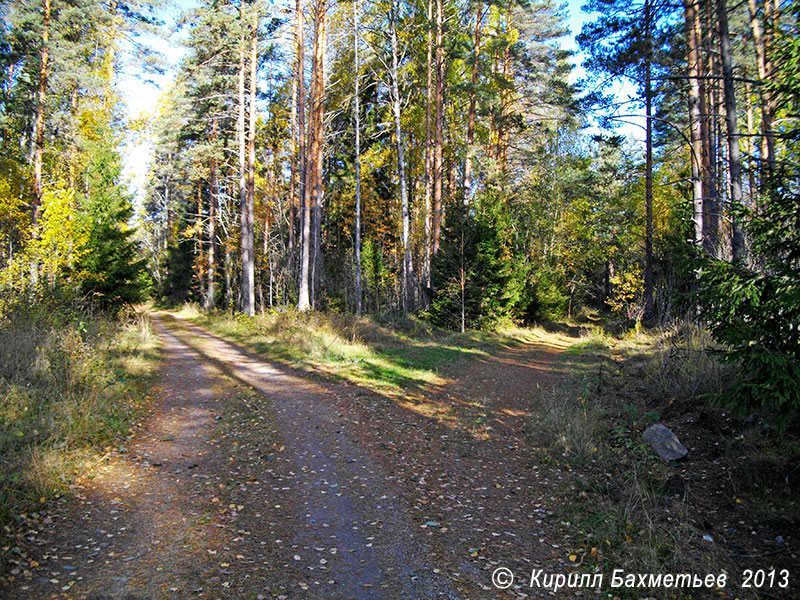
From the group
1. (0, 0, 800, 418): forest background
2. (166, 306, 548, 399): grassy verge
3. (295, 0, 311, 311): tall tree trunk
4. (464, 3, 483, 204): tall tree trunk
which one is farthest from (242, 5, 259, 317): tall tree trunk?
(464, 3, 483, 204): tall tree trunk

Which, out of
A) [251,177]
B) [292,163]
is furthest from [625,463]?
[292,163]

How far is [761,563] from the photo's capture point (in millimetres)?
3676

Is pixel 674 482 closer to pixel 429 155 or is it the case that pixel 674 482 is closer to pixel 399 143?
pixel 399 143

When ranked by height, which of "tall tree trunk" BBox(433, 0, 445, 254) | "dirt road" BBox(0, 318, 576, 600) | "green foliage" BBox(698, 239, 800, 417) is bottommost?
"dirt road" BBox(0, 318, 576, 600)

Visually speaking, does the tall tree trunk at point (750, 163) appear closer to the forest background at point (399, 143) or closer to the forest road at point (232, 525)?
the forest background at point (399, 143)

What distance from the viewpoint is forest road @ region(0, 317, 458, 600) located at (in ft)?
11.0

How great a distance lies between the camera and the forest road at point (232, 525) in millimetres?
3363

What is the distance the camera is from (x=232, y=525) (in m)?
4.23

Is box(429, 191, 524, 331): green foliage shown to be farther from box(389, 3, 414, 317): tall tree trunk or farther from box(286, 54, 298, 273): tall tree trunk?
box(286, 54, 298, 273): tall tree trunk

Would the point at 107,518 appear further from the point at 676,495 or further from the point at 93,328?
the point at 93,328

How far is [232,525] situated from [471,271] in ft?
50.8

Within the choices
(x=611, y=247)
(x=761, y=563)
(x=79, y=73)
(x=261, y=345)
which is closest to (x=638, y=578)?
(x=761, y=563)

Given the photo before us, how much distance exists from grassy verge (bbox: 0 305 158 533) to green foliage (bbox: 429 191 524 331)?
11957 mm

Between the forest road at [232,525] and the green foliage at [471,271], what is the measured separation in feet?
40.5
